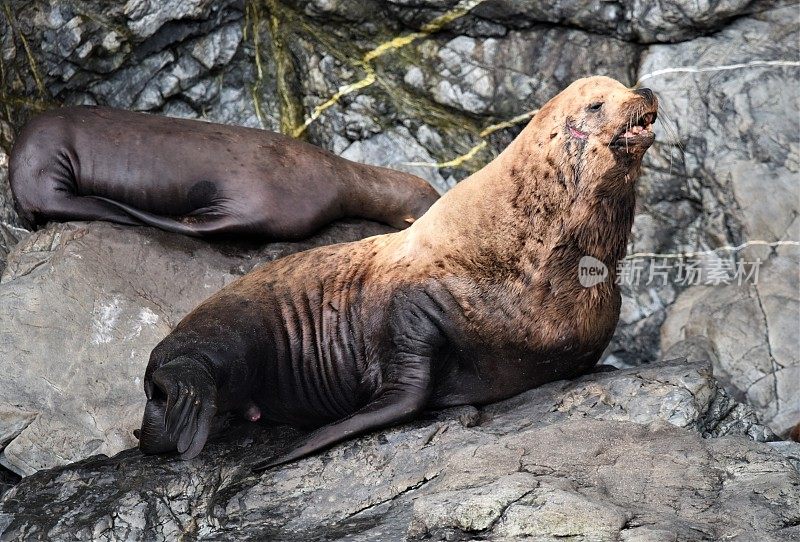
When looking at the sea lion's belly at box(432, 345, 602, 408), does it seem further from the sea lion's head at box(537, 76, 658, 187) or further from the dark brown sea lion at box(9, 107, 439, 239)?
the dark brown sea lion at box(9, 107, 439, 239)

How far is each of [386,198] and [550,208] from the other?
282 cm

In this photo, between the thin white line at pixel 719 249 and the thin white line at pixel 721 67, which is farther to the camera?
the thin white line at pixel 721 67

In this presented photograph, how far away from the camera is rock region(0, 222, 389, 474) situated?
6570mm

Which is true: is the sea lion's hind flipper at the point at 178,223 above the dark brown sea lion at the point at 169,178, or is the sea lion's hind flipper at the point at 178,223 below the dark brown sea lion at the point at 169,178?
below

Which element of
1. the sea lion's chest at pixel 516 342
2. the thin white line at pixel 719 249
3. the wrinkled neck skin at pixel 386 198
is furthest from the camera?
the thin white line at pixel 719 249

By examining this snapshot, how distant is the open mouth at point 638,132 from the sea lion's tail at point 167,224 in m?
3.03

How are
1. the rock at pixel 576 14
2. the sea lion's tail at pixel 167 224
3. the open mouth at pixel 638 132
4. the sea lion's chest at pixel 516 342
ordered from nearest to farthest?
the open mouth at pixel 638 132 → the sea lion's chest at pixel 516 342 → the sea lion's tail at pixel 167 224 → the rock at pixel 576 14

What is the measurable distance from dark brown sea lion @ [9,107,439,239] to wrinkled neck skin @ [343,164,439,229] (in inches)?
1.9

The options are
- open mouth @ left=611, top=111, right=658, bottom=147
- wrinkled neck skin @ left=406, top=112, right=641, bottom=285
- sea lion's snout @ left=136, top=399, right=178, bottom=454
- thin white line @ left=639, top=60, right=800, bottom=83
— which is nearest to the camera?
open mouth @ left=611, top=111, right=658, bottom=147

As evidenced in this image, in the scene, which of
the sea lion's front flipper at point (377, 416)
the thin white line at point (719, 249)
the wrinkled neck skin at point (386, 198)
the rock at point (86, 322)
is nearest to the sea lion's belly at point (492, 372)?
the sea lion's front flipper at point (377, 416)

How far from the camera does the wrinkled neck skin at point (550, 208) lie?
5.68 m

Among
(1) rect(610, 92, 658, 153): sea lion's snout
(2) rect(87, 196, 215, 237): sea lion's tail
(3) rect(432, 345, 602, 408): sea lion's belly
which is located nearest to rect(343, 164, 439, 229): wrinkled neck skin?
(2) rect(87, 196, 215, 237): sea lion's tail

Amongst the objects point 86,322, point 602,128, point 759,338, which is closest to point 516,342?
point 602,128

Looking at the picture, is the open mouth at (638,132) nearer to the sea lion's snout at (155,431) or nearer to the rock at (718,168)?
the sea lion's snout at (155,431)
